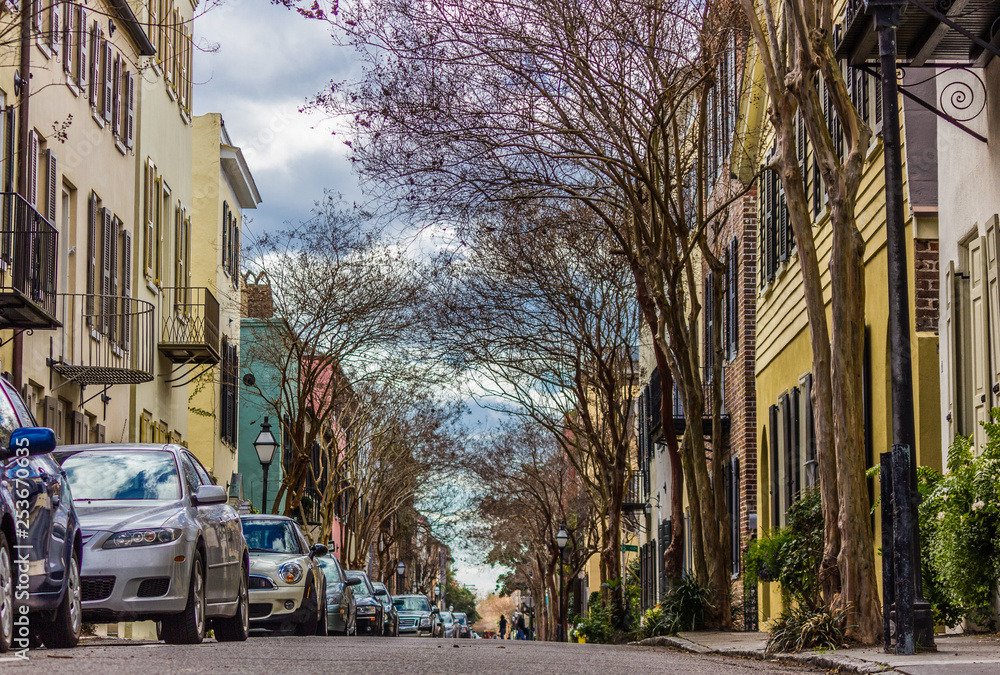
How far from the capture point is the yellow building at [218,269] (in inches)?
1495

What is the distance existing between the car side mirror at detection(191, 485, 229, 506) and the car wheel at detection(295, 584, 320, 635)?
18.3 ft

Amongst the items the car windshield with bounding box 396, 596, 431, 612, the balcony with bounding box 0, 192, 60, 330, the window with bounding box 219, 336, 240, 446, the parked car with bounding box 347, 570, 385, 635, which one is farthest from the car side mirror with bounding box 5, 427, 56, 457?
the car windshield with bounding box 396, 596, 431, 612

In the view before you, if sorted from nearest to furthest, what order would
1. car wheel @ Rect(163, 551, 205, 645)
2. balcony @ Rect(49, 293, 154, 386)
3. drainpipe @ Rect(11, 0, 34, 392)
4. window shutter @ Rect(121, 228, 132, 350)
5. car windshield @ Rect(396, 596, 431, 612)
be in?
car wheel @ Rect(163, 551, 205, 645) → drainpipe @ Rect(11, 0, 34, 392) → balcony @ Rect(49, 293, 154, 386) → window shutter @ Rect(121, 228, 132, 350) → car windshield @ Rect(396, 596, 431, 612)

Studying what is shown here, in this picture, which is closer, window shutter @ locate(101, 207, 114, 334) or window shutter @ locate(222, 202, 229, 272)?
window shutter @ locate(101, 207, 114, 334)

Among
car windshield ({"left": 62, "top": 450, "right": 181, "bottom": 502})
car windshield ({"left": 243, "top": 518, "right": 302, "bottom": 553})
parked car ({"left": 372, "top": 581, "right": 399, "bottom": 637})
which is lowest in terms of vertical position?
parked car ({"left": 372, "top": 581, "right": 399, "bottom": 637})

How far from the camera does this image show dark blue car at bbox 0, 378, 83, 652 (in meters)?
9.04

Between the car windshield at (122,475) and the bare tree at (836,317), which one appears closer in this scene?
the bare tree at (836,317)

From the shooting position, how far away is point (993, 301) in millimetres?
14117

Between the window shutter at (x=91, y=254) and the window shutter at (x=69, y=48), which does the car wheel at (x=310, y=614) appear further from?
the window shutter at (x=69, y=48)

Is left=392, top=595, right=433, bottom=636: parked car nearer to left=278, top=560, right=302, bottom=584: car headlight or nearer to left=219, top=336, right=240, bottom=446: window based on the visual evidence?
left=219, top=336, right=240, bottom=446: window

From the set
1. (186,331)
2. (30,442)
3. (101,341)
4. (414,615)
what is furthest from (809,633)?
(414,615)

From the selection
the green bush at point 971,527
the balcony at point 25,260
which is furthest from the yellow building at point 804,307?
the balcony at point 25,260

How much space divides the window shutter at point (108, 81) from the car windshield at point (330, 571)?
8285 millimetres

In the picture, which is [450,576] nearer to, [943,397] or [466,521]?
[466,521]
